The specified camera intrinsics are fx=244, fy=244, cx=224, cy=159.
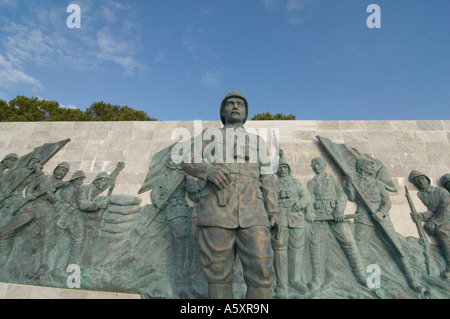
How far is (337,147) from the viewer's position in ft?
18.9

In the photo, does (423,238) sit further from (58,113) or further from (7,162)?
(58,113)

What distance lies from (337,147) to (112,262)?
216 inches

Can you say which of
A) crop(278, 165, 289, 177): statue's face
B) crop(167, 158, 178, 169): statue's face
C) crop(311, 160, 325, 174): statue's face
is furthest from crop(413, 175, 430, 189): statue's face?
crop(167, 158, 178, 169): statue's face

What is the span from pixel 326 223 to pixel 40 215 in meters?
6.02

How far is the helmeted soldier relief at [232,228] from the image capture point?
2.77 m

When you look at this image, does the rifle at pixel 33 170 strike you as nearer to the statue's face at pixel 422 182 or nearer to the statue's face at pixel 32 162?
the statue's face at pixel 32 162

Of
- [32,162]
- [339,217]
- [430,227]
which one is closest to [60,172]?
[32,162]

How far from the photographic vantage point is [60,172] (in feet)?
18.4

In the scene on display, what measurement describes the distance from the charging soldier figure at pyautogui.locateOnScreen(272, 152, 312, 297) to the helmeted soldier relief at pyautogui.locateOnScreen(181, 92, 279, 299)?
1.66 m

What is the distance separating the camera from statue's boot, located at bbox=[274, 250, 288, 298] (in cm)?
439

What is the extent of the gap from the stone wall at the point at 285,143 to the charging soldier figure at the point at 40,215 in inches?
23.8

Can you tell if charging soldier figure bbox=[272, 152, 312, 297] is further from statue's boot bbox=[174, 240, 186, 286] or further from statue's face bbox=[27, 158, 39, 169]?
statue's face bbox=[27, 158, 39, 169]

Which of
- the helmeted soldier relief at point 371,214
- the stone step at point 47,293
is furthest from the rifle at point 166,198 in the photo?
the helmeted soldier relief at point 371,214
